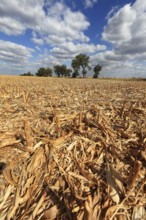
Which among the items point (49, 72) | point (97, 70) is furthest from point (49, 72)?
point (97, 70)

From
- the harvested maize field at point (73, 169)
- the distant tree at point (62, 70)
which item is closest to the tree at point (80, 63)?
the distant tree at point (62, 70)

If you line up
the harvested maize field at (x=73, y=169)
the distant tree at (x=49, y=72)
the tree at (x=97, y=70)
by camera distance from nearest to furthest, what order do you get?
the harvested maize field at (x=73, y=169)
the tree at (x=97, y=70)
the distant tree at (x=49, y=72)

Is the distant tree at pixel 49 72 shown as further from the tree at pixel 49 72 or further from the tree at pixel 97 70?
the tree at pixel 97 70

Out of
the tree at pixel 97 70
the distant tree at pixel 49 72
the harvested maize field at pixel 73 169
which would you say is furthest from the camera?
the distant tree at pixel 49 72

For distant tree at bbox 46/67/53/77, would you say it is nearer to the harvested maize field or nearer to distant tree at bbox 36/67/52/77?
distant tree at bbox 36/67/52/77

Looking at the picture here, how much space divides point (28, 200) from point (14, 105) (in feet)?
7.96

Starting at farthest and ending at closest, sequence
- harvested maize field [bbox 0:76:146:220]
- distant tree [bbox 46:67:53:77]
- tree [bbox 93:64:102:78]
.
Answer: distant tree [bbox 46:67:53:77]
tree [bbox 93:64:102:78]
harvested maize field [bbox 0:76:146:220]

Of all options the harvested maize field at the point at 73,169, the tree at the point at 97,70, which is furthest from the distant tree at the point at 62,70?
the harvested maize field at the point at 73,169

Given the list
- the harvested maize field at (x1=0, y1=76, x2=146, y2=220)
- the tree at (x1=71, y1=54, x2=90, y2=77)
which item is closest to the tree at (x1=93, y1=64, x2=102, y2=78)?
the tree at (x1=71, y1=54, x2=90, y2=77)

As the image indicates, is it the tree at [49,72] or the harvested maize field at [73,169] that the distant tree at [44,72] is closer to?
the tree at [49,72]

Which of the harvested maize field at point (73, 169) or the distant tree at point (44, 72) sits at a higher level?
the harvested maize field at point (73, 169)

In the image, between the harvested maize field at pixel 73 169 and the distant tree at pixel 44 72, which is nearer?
the harvested maize field at pixel 73 169

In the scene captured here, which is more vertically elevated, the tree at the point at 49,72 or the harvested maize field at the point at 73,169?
the harvested maize field at the point at 73,169

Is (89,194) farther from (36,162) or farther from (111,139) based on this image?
(111,139)
